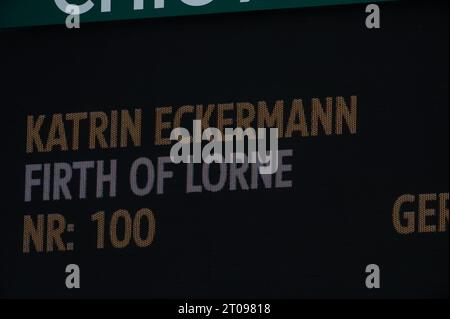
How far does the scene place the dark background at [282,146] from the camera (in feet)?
33.8

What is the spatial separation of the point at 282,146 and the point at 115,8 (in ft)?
4.07

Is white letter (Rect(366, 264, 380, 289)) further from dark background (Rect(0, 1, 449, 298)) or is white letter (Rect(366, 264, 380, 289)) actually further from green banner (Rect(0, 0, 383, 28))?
green banner (Rect(0, 0, 383, 28))

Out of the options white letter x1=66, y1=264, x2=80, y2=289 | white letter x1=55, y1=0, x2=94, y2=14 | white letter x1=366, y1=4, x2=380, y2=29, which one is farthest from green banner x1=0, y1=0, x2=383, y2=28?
white letter x1=66, y1=264, x2=80, y2=289

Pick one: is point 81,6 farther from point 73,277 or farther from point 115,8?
point 73,277

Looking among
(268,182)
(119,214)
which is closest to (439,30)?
(268,182)

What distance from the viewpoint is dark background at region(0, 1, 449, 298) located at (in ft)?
33.8

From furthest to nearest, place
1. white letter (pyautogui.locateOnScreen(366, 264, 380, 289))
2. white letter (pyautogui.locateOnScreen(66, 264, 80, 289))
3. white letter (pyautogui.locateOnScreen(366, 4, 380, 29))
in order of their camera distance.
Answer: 1. white letter (pyautogui.locateOnScreen(66, 264, 80, 289))
2. white letter (pyautogui.locateOnScreen(366, 4, 380, 29))
3. white letter (pyautogui.locateOnScreen(366, 264, 380, 289))

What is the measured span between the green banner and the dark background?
0.05 m

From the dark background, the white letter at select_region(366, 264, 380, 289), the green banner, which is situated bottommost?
the white letter at select_region(366, 264, 380, 289)

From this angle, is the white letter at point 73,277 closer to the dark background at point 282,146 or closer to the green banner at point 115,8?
the dark background at point 282,146

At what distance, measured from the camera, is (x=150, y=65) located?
35.8 feet

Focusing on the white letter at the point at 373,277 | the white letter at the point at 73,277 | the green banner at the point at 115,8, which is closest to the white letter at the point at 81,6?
the green banner at the point at 115,8

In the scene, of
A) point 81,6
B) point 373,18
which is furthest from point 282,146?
point 81,6

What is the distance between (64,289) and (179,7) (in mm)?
1579
